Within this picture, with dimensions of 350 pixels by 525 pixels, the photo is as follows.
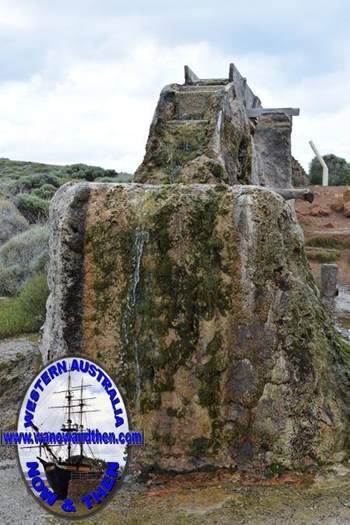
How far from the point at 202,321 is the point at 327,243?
530 inches

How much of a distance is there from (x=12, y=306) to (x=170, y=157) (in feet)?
11.4

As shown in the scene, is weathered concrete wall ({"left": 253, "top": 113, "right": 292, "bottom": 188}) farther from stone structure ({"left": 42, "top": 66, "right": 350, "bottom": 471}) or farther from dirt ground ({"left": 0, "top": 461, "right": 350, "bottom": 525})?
dirt ground ({"left": 0, "top": 461, "right": 350, "bottom": 525})

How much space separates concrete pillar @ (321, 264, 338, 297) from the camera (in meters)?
10.4

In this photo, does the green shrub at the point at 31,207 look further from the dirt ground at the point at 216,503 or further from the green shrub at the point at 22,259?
the dirt ground at the point at 216,503

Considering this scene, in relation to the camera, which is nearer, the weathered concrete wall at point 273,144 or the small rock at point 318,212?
the weathered concrete wall at point 273,144

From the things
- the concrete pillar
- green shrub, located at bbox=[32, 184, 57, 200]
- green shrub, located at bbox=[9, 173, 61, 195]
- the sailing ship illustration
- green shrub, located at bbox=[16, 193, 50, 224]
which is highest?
green shrub, located at bbox=[9, 173, 61, 195]

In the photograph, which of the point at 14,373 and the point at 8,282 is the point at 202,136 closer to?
the point at 14,373

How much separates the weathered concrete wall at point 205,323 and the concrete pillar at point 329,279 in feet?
17.9

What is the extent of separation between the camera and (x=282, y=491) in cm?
445

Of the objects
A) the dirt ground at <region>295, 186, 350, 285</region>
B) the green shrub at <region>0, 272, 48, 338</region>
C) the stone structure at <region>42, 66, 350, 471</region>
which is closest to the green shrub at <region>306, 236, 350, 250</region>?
the dirt ground at <region>295, 186, 350, 285</region>

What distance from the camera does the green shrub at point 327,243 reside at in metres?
17.6

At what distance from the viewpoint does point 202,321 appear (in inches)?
190

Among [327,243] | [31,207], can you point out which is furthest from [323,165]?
[31,207]

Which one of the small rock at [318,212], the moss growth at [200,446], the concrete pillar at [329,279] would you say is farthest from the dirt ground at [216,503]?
the small rock at [318,212]
